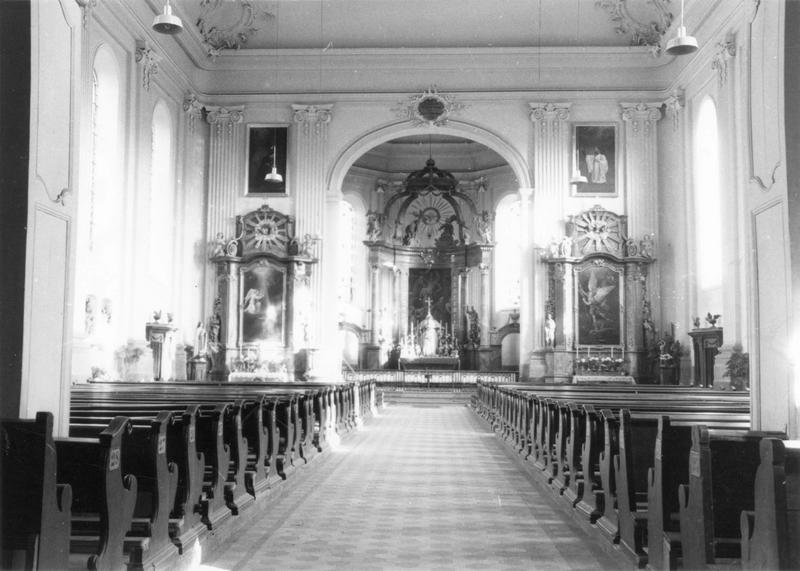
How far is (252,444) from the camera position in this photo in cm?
614

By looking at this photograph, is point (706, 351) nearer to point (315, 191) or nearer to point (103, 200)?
point (315, 191)

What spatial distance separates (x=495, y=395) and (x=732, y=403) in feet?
14.1

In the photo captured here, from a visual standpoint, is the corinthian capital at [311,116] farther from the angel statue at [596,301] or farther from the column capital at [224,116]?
the angel statue at [596,301]

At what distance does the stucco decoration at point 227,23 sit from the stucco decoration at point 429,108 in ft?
12.1

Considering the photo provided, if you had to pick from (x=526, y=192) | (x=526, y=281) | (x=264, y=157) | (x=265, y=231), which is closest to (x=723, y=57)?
(x=526, y=192)

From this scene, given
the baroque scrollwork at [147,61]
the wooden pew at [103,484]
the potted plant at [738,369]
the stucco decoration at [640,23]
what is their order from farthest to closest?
1. the stucco decoration at [640,23]
2. the baroque scrollwork at [147,61]
3. the potted plant at [738,369]
4. the wooden pew at [103,484]

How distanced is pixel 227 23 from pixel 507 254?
11144 mm

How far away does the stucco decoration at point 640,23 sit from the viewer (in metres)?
18.0

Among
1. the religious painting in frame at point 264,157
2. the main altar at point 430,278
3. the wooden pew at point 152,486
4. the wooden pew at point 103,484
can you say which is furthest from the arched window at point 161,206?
the wooden pew at point 103,484

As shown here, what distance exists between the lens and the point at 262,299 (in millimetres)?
19203

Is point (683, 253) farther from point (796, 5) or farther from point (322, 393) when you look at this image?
point (796, 5)

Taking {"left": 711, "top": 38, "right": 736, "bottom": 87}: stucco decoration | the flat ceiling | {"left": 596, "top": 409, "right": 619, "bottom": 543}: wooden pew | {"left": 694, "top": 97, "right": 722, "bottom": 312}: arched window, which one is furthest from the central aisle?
the flat ceiling

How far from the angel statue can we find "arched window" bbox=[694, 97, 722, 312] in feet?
6.90

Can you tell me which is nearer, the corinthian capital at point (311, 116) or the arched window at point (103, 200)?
the arched window at point (103, 200)
